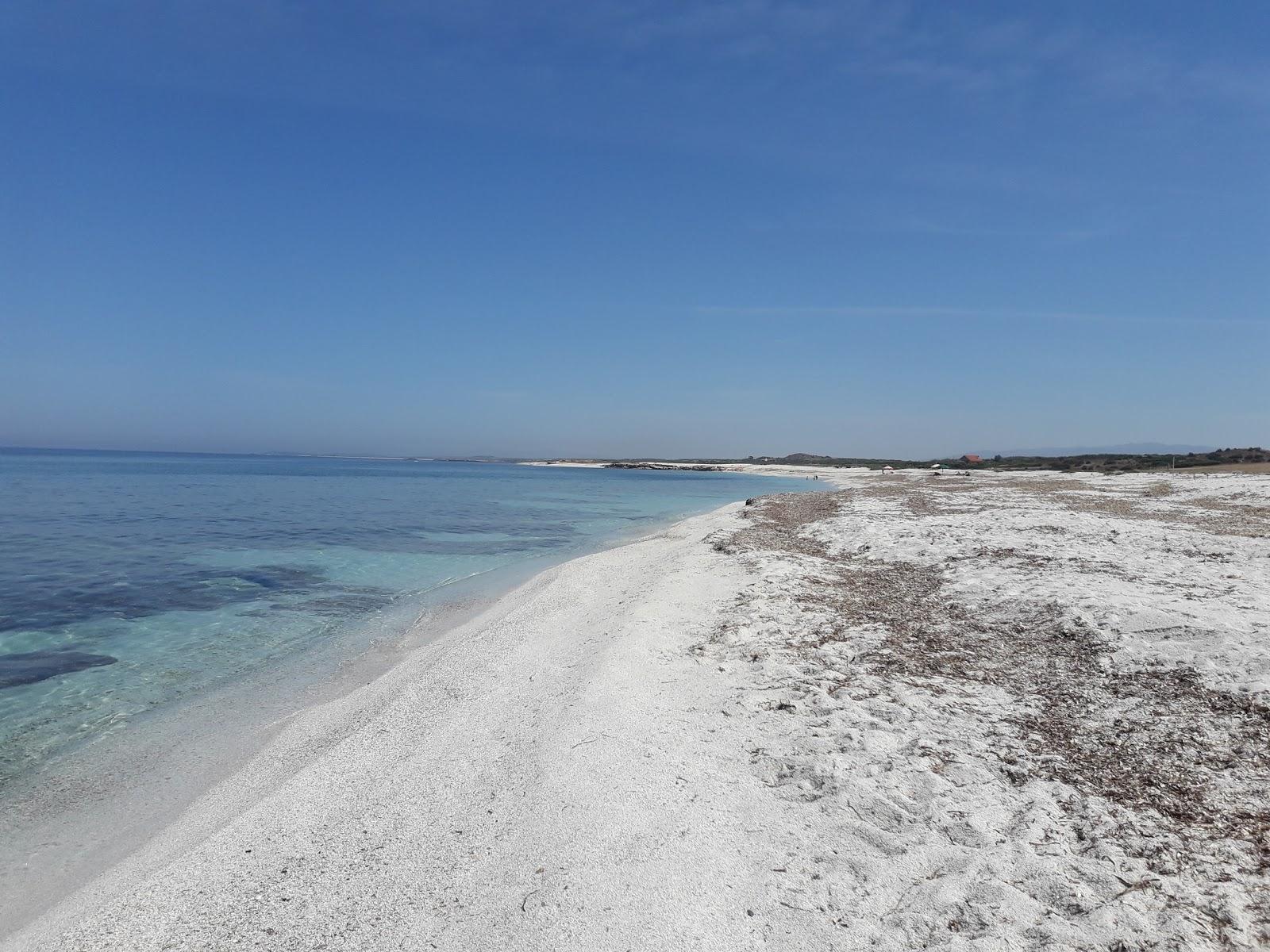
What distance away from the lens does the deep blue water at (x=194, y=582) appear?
8.42 m

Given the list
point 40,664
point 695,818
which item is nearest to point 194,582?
point 40,664

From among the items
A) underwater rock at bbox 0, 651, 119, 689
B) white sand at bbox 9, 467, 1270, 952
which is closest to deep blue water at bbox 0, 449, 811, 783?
underwater rock at bbox 0, 651, 119, 689

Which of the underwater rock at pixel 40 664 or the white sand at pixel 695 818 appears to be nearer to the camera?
the white sand at pixel 695 818

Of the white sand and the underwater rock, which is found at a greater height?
the white sand

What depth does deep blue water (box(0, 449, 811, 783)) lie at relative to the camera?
8422mm

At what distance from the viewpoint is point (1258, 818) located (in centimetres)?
390

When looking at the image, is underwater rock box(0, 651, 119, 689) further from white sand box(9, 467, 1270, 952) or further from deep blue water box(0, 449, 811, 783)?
white sand box(9, 467, 1270, 952)

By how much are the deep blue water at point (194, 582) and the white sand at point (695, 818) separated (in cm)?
291

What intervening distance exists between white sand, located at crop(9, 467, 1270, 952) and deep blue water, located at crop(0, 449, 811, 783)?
2909 mm

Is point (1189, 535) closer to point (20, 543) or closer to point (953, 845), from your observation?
point (953, 845)

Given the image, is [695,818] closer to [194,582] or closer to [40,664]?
[40,664]

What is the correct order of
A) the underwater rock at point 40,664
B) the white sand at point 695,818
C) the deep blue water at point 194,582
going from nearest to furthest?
the white sand at point 695,818
the deep blue water at point 194,582
the underwater rock at point 40,664

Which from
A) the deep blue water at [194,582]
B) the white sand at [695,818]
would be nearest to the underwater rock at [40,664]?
the deep blue water at [194,582]

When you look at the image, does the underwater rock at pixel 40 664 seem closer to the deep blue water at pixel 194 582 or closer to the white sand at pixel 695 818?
the deep blue water at pixel 194 582
